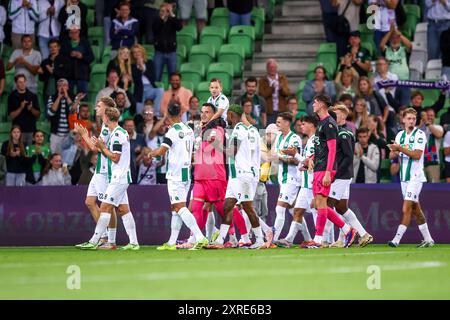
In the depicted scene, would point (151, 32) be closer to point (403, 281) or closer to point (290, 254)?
point (290, 254)

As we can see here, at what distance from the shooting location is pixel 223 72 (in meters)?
27.1

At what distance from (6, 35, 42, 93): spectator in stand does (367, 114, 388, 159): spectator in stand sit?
27.0 ft

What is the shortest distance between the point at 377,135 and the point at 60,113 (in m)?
7.03

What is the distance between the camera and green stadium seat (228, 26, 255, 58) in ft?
92.2

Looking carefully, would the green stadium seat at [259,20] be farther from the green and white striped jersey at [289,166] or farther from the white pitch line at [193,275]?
the white pitch line at [193,275]

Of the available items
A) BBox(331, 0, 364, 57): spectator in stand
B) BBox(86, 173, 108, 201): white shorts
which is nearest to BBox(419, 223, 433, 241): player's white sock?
BBox(86, 173, 108, 201): white shorts

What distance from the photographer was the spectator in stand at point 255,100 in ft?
78.8

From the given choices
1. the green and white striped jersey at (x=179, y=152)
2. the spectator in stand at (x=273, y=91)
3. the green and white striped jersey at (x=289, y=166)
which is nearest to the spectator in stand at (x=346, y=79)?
the spectator in stand at (x=273, y=91)

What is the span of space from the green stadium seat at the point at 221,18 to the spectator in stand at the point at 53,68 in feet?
13.9

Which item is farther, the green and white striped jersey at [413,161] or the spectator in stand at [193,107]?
the spectator in stand at [193,107]

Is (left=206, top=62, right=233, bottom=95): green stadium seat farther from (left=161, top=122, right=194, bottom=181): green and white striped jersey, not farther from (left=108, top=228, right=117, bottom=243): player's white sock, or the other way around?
(left=161, top=122, right=194, bottom=181): green and white striped jersey

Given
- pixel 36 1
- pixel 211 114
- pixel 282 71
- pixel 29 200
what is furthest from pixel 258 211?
pixel 36 1

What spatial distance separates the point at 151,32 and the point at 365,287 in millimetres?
17264

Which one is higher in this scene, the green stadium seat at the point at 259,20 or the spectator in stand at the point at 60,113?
the green stadium seat at the point at 259,20
